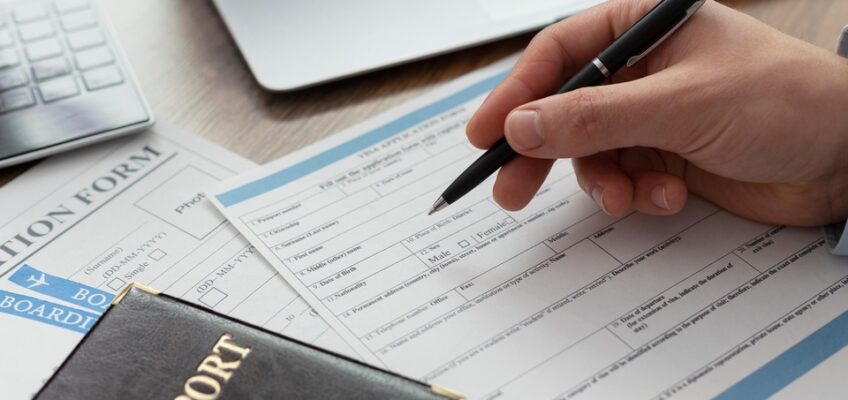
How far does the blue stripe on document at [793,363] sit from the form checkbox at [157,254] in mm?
379

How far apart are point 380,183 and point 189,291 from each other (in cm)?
16

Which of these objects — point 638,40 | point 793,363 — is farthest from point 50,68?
point 793,363

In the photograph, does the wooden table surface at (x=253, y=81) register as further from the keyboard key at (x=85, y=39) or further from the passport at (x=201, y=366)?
the passport at (x=201, y=366)

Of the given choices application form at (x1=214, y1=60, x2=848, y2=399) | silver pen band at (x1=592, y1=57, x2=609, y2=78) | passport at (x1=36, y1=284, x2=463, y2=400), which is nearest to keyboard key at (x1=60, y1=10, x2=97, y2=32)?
application form at (x1=214, y1=60, x2=848, y2=399)

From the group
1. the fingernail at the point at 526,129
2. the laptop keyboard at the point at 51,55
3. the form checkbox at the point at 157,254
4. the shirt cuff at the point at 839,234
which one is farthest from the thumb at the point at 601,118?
the laptop keyboard at the point at 51,55

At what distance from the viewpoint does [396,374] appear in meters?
0.47

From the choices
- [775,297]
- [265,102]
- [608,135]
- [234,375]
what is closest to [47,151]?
[265,102]

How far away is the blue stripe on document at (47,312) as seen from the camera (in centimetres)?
55

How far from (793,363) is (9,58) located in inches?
25.6

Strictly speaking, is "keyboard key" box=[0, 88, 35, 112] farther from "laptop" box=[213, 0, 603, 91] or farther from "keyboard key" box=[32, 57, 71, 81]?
"laptop" box=[213, 0, 603, 91]

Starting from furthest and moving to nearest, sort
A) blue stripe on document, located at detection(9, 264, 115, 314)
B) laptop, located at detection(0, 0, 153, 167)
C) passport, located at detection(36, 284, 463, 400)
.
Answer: laptop, located at detection(0, 0, 153, 167) < blue stripe on document, located at detection(9, 264, 115, 314) < passport, located at detection(36, 284, 463, 400)

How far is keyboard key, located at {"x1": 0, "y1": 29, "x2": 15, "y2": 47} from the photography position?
73cm

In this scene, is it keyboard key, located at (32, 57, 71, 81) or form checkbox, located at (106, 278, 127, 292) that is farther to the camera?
keyboard key, located at (32, 57, 71, 81)

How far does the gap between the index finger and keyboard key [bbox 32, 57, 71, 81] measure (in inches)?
13.9
